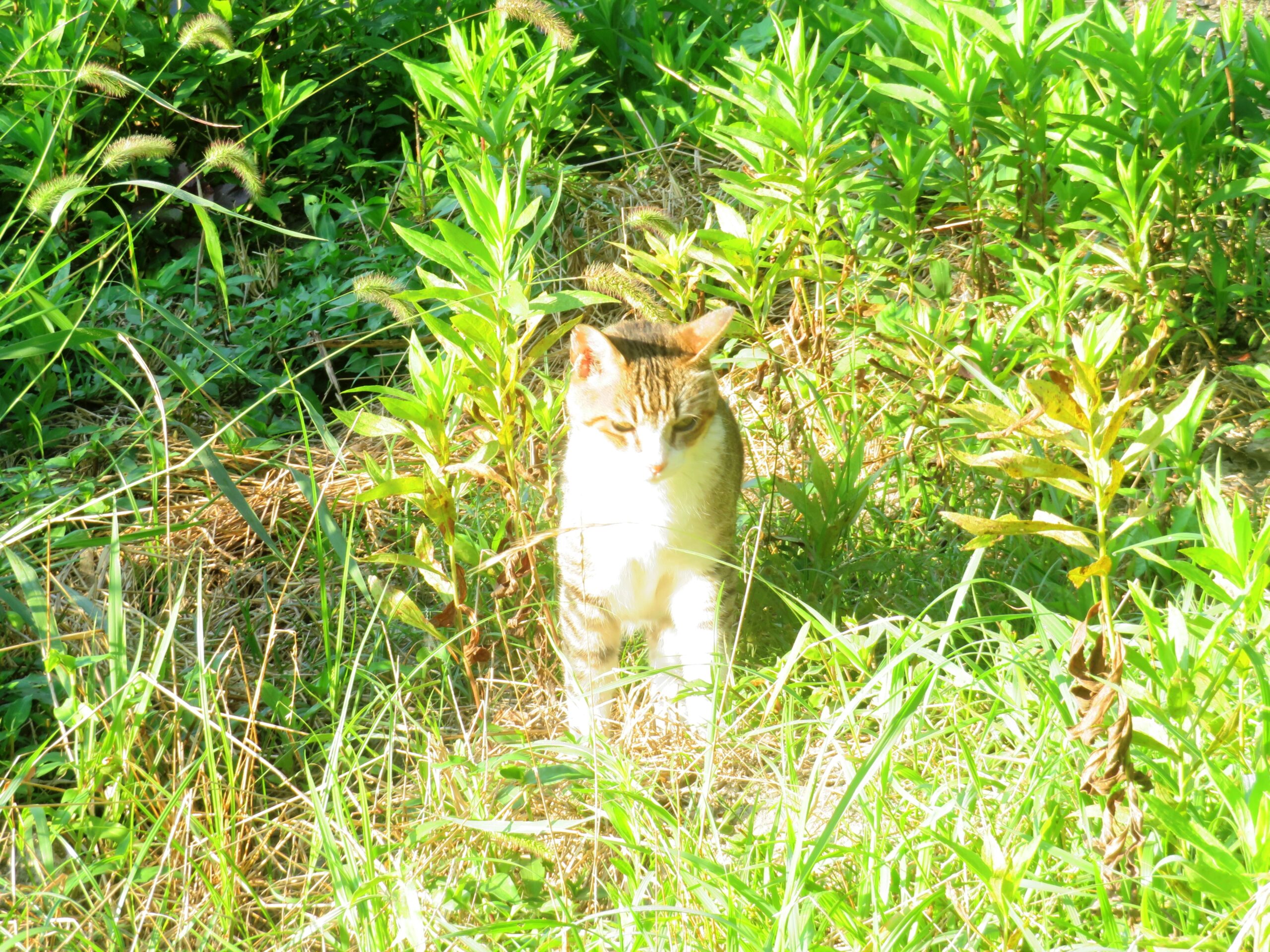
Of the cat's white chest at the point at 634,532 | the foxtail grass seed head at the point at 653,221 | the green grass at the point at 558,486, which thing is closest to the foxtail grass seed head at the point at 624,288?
the green grass at the point at 558,486

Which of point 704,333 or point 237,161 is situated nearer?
point 237,161

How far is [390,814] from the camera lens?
2.20 metres

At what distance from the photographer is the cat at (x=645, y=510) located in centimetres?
270

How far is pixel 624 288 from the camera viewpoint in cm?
310

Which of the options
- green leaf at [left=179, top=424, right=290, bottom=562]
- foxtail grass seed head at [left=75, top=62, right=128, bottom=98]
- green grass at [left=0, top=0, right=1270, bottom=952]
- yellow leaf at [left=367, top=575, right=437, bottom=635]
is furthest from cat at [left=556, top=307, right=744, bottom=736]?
foxtail grass seed head at [left=75, top=62, right=128, bottom=98]

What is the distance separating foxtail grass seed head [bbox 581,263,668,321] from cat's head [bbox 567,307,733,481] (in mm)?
175

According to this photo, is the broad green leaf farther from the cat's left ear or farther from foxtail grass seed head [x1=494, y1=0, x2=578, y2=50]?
foxtail grass seed head [x1=494, y1=0, x2=578, y2=50]

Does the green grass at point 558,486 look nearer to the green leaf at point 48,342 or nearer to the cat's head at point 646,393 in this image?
the green leaf at point 48,342

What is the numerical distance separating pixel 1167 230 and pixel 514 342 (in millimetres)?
2351

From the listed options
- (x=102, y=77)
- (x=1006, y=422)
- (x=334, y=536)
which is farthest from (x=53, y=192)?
(x=1006, y=422)

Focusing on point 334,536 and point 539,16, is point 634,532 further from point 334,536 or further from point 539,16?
point 539,16

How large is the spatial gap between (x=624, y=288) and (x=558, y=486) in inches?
23.6

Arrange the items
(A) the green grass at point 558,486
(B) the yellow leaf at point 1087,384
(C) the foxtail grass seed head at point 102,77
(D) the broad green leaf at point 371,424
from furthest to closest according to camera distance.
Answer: (C) the foxtail grass seed head at point 102,77, (D) the broad green leaf at point 371,424, (A) the green grass at point 558,486, (B) the yellow leaf at point 1087,384

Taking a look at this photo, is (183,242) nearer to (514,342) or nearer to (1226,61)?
(514,342)
